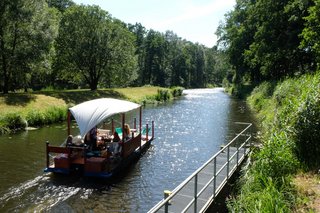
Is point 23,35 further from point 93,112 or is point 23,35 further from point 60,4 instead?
point 60,4

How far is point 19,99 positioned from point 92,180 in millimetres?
21066

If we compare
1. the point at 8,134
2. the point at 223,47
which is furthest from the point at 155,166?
the point at 223,47

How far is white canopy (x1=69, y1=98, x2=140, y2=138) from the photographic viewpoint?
15.7 m

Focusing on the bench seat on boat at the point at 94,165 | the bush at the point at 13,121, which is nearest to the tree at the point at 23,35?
the bush at the point at 13,121

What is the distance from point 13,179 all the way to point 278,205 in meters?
12.0

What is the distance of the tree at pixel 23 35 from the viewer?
110ft

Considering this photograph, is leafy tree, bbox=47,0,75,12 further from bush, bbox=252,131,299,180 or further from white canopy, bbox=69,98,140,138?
bush, bbox=252,131,299,180

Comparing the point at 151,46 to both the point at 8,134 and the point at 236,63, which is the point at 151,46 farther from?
the point at 8,134

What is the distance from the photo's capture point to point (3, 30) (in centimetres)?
3391

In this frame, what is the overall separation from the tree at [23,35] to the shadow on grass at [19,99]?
3.21m

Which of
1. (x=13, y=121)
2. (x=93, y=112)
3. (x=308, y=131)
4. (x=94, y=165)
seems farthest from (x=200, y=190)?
(x=13, y=121)

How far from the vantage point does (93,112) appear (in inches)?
645

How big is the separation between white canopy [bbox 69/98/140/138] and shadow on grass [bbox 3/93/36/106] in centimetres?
1668

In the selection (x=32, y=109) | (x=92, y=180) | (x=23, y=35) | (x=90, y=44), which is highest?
(x=90, y=44)
